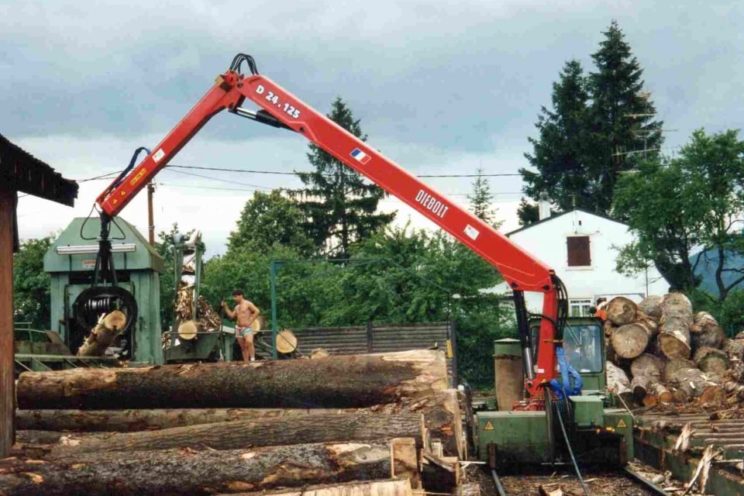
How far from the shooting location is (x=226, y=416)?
10.9m

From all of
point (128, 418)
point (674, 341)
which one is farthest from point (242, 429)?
point (674, 341)

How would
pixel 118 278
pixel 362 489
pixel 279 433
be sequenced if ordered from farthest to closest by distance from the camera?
pixel 118 278 < pixel 279 433 < pixel 362 489

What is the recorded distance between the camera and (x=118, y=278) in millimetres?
18891

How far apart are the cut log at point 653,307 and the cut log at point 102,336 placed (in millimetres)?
15383

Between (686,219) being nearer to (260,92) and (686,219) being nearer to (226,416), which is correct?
(260,92)

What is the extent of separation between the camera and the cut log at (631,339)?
27.0 m

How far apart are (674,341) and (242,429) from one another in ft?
65.3

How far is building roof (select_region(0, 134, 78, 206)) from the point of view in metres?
8.44

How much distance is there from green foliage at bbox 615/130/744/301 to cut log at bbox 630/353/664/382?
18.6 metres

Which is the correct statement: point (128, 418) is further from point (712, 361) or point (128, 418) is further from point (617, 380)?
point (712, 361)

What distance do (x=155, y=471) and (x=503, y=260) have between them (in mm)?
8483

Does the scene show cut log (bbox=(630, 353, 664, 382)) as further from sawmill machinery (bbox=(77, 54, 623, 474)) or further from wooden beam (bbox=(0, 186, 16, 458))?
wooden beam (bbox=(0, 186, 16, 458))

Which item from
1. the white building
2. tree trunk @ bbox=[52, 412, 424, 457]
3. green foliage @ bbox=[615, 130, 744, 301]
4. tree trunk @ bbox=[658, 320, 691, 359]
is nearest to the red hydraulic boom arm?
tree trunk @ bbox=[52, 412, 424, 457]

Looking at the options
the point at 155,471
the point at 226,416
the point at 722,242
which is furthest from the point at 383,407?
the point at 722,242
